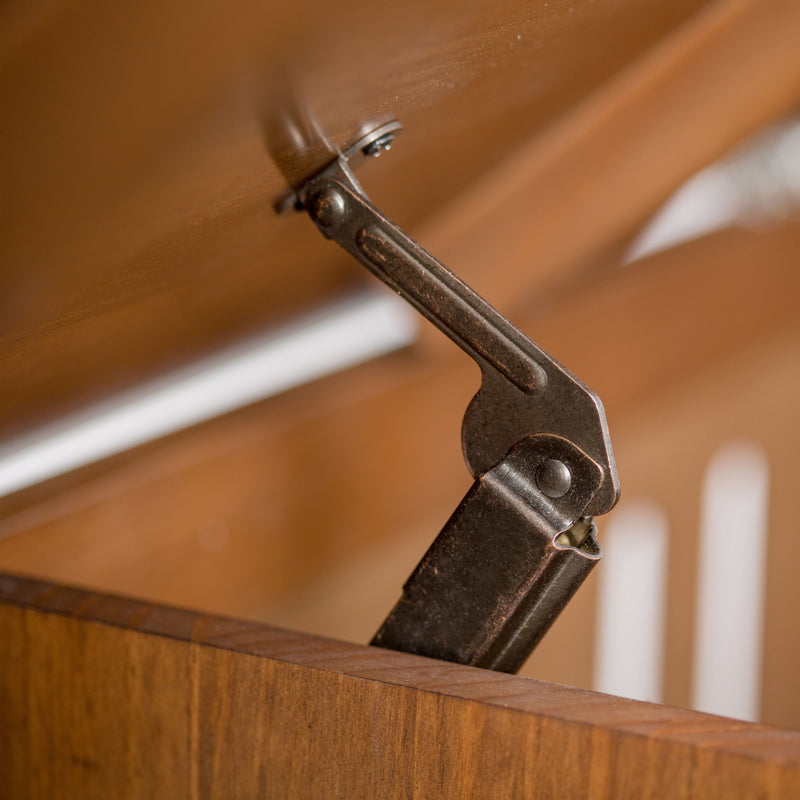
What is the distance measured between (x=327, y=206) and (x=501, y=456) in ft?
0.43

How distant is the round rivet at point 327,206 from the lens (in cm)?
39

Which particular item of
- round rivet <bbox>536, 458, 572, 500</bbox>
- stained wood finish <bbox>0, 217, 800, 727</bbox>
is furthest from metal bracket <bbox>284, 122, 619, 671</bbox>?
stained wood finish <bbox>0, 217, 800, 727</bbox>

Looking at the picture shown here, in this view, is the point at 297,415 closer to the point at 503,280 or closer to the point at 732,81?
the point at 503,280

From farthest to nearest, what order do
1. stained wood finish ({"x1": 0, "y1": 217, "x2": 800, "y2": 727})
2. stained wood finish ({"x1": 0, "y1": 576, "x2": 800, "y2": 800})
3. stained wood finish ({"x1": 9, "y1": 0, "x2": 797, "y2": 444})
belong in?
stained wood finish ({"x1": 0, "y1": 217, "x2": 800, "y2": 727}), stained wood finish ({"x1": 0, "y1": 576, "x2": 800, "y2": 800}), stained wood finish ({"x1": 9, "y1": 0, "x2": 797, "y2": 444})

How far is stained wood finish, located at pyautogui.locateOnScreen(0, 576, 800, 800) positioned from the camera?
1.10 ft

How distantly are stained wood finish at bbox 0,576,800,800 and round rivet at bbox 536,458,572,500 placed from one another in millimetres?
79

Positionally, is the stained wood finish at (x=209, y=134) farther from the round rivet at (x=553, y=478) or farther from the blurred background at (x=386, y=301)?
the round rivet at (x=553, y=478)

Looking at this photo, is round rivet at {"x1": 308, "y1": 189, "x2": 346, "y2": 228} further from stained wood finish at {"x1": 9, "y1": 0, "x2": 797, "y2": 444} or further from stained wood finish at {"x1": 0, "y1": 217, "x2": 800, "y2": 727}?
stained wood finish at {"x1": 0, "y1": 217, "x2": 800, "y2": 727}

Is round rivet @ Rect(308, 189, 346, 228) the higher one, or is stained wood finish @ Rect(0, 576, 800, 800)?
round rivet @ Rect(308, 189, 346, 228)

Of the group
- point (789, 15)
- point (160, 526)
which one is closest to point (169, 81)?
point (789, 15)

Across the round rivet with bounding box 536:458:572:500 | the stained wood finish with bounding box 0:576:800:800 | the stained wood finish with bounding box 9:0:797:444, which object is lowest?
the stained wood finish with bounding box 0:576:800:800

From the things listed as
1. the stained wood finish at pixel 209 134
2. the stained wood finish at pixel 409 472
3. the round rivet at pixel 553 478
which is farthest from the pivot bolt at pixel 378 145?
the stained wood finish at pixel 409 472

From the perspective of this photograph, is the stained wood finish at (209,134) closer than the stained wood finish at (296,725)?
Yes

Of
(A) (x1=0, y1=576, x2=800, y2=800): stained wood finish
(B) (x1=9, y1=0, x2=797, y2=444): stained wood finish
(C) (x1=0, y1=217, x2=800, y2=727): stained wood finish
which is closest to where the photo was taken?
(B) (x1=9, y1=0, x2=797, y2=444): stained wood finish
